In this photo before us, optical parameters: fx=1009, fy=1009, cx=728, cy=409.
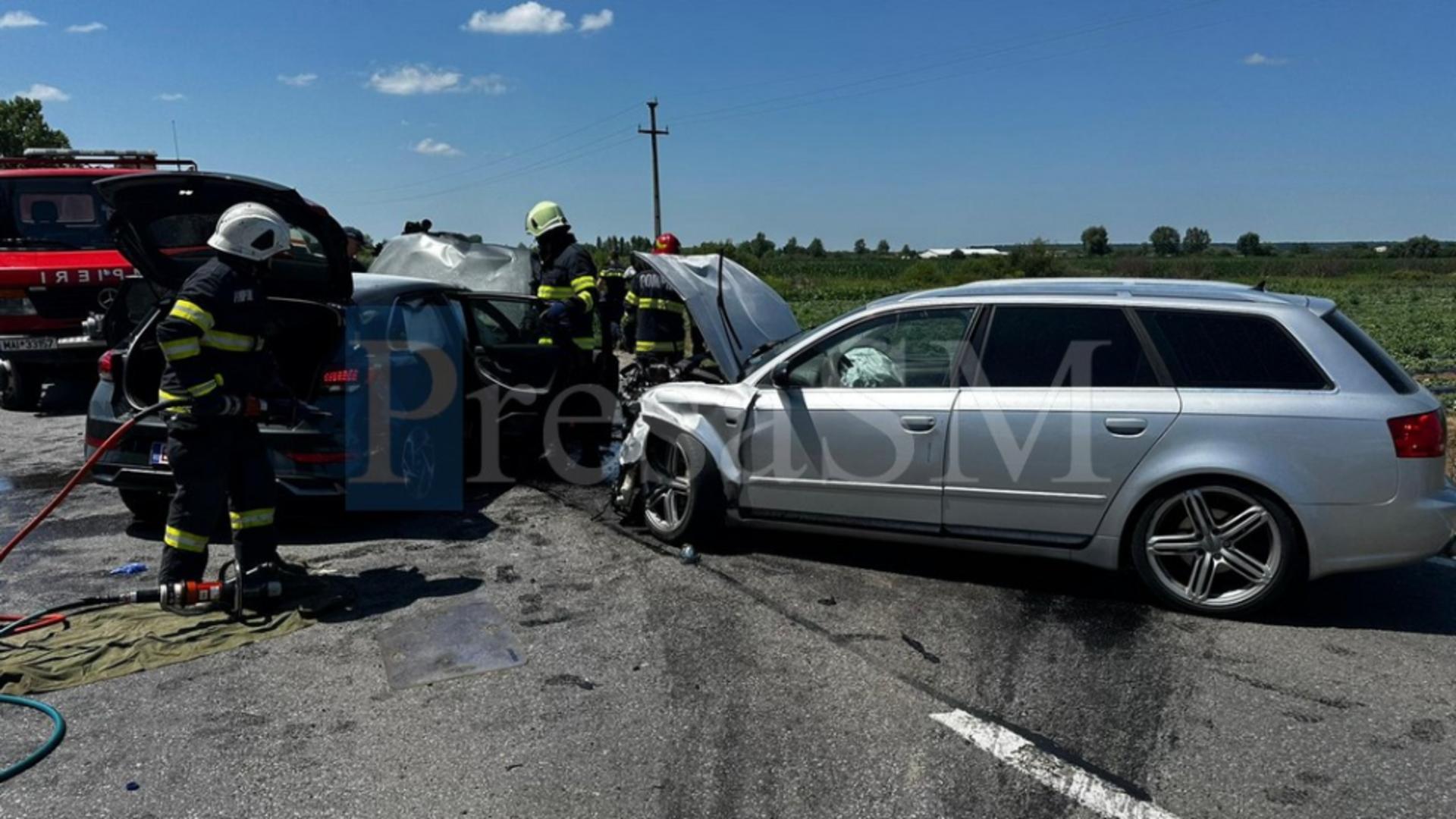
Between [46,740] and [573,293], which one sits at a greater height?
[573,293]

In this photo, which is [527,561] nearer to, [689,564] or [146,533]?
[689,564]

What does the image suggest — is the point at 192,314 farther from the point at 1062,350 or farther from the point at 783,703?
the point at 1062,350

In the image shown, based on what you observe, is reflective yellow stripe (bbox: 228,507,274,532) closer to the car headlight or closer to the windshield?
the car headlight

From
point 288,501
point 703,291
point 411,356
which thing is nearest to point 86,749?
point 288,501

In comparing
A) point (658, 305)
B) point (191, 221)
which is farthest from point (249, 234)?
point (658, 305)

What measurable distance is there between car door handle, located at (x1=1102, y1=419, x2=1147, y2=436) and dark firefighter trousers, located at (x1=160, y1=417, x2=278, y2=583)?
4.19 m

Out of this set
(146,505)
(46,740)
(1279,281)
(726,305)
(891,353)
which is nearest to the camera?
(46,740)

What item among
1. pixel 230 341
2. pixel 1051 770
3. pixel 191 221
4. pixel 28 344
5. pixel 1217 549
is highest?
pixel 191 221

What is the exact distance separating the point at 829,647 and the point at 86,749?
290 cm

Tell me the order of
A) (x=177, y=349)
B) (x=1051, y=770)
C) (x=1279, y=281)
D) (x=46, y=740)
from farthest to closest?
(x=1279, y=281) < (x=177, y=349) < (x=46, y=740) < (x=1051, y=770)

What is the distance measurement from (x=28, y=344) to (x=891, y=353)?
30.8ft

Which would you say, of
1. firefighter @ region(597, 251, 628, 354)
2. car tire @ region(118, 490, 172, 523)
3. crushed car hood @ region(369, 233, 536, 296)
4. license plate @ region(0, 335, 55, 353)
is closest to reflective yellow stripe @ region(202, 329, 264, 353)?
car tire @ region(118, 490, 172, 523)

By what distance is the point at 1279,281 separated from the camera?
2625 inches

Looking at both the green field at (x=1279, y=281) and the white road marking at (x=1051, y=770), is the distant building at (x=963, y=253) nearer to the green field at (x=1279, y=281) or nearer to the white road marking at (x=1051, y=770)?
the green field at (x=1279, y=281)
